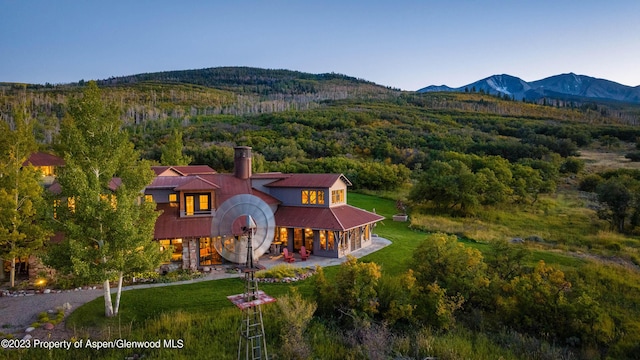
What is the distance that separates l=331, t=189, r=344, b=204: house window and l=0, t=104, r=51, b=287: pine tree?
16.3 meters

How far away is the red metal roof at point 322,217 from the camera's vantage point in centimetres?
2377

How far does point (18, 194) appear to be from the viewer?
61.2 feet

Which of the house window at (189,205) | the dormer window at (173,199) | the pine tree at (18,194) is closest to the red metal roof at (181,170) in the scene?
the dormer window at (173,199)

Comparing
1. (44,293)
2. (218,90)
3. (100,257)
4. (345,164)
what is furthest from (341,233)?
(218,90)

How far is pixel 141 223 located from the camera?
15.0 metres

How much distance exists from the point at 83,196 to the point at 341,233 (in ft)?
47.4

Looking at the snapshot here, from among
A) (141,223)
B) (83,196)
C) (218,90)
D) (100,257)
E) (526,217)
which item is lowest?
(526,217)

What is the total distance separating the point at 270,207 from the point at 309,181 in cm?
524

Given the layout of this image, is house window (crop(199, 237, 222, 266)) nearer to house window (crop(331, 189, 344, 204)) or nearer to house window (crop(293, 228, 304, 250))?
house window (crop(293, 228, 304, 250))

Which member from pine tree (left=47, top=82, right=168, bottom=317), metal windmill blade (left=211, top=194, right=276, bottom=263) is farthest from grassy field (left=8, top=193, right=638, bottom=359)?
metal windmill blade (left=211, top=194, right=276, bottom=263)

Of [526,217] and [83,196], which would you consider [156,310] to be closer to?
[83,196]

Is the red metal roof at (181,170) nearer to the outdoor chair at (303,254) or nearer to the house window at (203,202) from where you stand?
the house window at (203,202)

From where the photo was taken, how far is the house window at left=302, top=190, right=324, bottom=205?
84.2 ft

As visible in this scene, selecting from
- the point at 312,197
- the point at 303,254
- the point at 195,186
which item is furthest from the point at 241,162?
the point at 303,254
